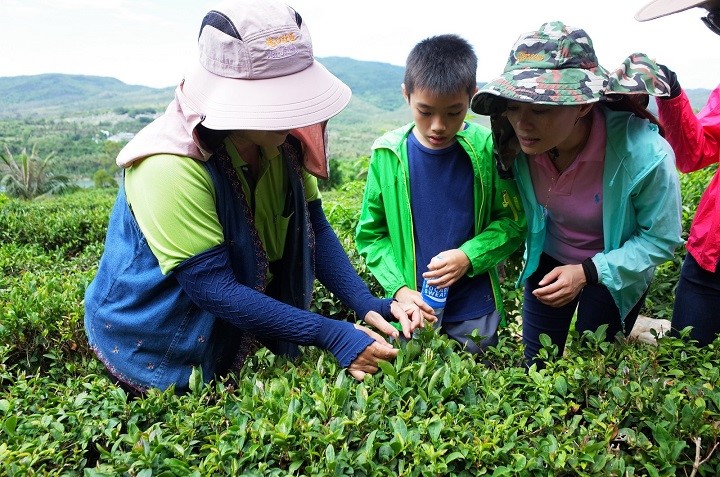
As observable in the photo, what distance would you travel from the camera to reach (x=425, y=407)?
147 cm

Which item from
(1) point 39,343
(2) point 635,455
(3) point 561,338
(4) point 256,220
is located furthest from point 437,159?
(1) point 39,343

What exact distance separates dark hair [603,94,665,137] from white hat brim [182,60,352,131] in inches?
36.0

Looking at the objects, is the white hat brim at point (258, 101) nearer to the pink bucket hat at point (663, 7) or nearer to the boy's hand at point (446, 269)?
the boy's hand at point (446, 269)

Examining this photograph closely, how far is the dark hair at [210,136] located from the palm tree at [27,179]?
42044 mm

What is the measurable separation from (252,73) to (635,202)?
1294 millimetres

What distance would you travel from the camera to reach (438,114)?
217cm

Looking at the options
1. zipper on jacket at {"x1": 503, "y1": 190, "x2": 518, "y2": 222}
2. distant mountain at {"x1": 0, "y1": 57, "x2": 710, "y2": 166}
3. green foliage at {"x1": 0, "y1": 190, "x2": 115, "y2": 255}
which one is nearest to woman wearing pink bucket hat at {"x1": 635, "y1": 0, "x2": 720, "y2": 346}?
zipper on jacket at {"x1": 503, "y1": 190, "x2": 518, "y2": 222}

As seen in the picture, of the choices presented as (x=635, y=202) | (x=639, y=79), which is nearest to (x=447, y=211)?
(x=635, y=202)

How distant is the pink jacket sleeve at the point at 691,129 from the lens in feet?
6.47

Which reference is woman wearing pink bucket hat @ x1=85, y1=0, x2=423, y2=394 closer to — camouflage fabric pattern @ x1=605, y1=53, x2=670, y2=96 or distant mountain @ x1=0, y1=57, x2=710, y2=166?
camouflage fabric pattern @ x1=605, y1=53, x2=670, y2=96

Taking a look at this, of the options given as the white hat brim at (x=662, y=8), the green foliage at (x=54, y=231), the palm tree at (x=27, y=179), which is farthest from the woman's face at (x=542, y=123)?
the palm tree at (x=27, y=179)

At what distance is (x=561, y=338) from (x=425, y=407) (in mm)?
1209

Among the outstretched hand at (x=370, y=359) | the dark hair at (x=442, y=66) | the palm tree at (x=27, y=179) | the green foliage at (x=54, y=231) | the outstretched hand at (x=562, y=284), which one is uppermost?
the dark hair at (x=442, y=66)

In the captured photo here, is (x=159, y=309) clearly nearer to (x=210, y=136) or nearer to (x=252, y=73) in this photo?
(x=210, y=136)
